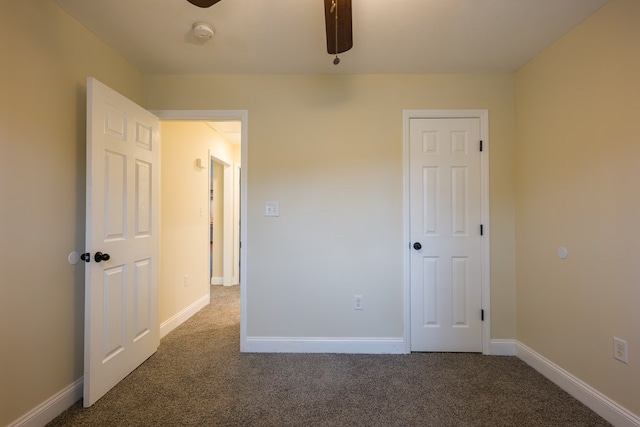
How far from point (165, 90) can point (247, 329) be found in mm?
2227

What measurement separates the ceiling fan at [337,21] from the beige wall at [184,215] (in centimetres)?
198

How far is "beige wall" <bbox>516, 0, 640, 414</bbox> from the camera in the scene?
1.50 metres

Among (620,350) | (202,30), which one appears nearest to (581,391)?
(620,350)

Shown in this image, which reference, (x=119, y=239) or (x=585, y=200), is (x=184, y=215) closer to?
(x=119, y=239)

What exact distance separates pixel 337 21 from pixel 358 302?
203cm

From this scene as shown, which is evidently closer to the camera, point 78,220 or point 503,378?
point 78,220

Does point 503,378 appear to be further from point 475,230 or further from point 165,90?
point 165,90

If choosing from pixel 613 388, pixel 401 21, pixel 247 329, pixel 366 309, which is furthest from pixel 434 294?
pixel 401 21

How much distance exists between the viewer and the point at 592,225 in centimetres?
169

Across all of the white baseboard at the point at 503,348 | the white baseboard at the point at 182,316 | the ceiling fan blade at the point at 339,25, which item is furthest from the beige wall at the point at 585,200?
the white baseboard at the point at 182,316

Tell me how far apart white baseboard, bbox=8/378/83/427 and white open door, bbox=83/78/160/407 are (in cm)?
13

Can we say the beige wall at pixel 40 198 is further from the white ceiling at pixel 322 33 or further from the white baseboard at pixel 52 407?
the white ceiling at pixel 322 33

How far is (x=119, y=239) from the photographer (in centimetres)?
192

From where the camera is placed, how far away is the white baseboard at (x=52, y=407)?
4.78ft
